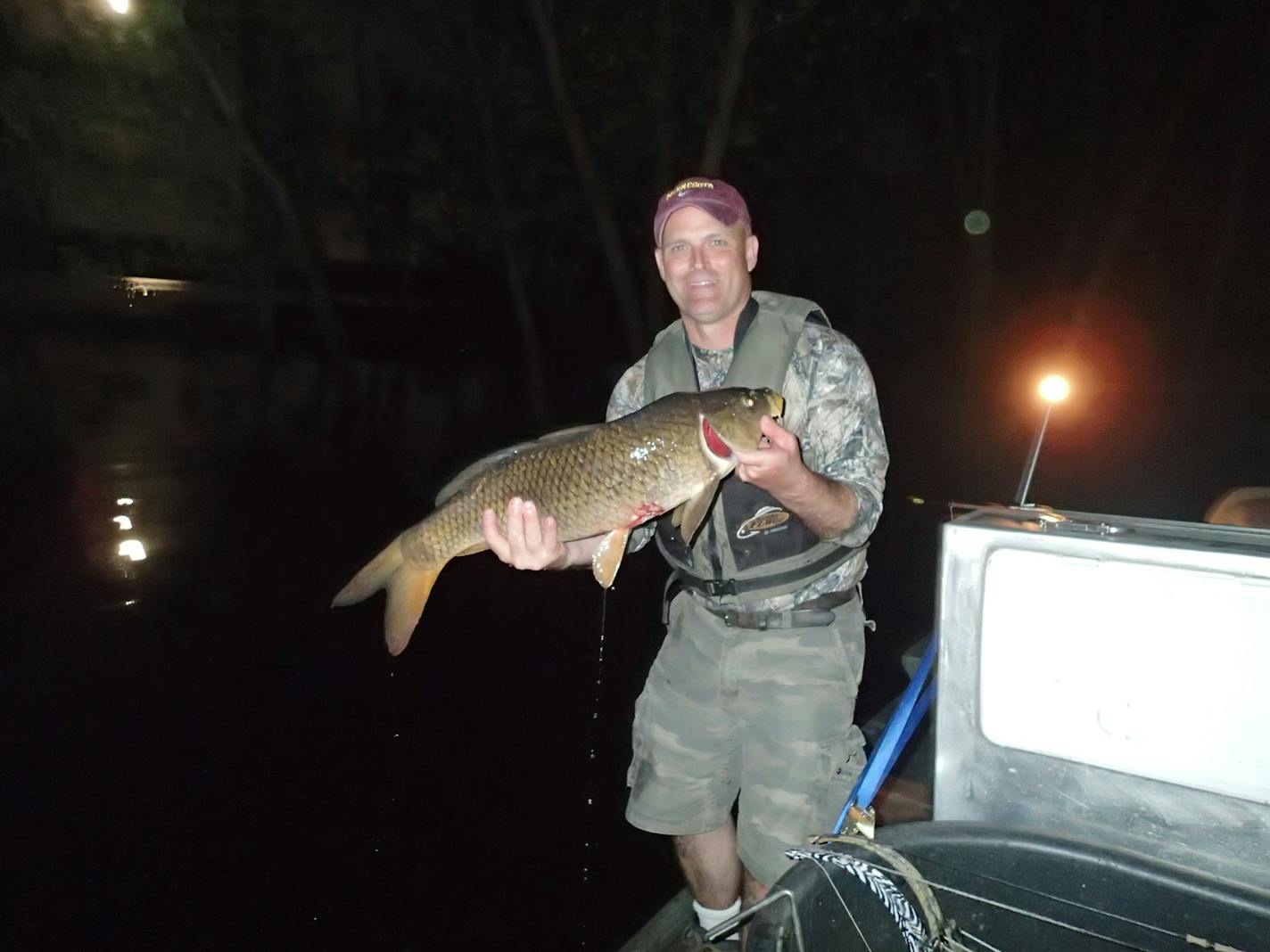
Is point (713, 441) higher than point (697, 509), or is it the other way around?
point (713, 441)

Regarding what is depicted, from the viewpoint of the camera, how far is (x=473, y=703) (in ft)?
18.0

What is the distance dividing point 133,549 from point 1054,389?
8.11m

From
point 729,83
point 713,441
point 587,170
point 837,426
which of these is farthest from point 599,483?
point 587,170

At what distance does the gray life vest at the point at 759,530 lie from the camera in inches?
110

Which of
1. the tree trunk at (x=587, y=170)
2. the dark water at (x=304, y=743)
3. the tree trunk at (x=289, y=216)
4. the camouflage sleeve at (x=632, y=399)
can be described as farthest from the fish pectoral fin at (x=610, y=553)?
the tree trunk at (x=289, y=216)

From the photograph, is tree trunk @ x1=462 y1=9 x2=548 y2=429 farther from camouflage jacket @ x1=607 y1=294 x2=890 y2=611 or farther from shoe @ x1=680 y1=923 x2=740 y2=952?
camouflage jacket @ x1=607 y1=294 x2=890 y2=611

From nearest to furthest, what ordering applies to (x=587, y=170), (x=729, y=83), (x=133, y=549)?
(x=133, y=549) < (x=729, y=83) < (x=587, y=170)

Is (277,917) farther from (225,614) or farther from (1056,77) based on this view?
(1056,77)

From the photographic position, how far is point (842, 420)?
2.75 meters

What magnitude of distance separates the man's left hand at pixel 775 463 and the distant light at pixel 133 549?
23.1 ft

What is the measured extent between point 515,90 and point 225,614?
1566 centimetres

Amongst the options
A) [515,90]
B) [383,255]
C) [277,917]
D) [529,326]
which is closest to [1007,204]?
[529,326]

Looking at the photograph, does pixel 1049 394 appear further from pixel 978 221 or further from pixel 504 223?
pixel 504 223

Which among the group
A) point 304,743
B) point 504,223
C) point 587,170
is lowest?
point 304,743
